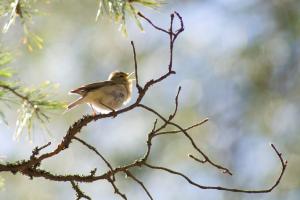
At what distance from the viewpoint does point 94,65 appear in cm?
483

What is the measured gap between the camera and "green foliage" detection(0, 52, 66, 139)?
4.45 feet

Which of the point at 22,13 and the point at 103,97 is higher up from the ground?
the point at 103,97

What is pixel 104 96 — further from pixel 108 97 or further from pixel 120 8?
pixel 120 8

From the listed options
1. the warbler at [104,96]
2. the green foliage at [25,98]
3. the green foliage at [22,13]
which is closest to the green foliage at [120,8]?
the green foliage at [22,13]

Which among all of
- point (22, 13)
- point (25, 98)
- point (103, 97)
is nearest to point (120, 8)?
point (22, 13)

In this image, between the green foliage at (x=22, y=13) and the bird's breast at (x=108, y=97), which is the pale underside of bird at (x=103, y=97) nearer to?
the bird's breast at (x=108, y=97)

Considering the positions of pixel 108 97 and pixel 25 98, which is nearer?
pixel 25 98

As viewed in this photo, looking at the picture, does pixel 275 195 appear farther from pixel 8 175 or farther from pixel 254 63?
pixel 8 175

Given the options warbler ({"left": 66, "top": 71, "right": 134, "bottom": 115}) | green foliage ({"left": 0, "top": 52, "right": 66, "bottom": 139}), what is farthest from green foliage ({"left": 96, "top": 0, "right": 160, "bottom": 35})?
warbler ({"left": 66, "top": 71, "right": 134, "bottom": 115})

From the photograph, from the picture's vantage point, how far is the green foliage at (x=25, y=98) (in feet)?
4.45

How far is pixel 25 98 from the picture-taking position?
4.63 ft

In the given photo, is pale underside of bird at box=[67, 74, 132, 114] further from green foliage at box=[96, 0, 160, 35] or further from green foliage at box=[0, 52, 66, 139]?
green foliage at box=[0, 52, 66, 139]

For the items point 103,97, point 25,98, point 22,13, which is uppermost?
point 103,97

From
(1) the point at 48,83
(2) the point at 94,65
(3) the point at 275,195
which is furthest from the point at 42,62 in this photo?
(1) the point at 48,83
